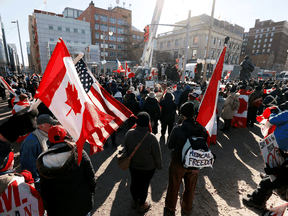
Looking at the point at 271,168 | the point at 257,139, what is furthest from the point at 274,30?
the point at 271,168

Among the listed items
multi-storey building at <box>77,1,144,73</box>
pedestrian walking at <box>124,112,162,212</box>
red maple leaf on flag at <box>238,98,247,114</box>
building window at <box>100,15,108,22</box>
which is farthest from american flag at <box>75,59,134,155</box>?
building window at <box>100,15,108,22</box>

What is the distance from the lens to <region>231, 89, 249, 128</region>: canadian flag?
21.9ft

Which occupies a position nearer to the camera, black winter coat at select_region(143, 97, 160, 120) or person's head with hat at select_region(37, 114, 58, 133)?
person's head with hat at select_region(37, 114, 58, 133)

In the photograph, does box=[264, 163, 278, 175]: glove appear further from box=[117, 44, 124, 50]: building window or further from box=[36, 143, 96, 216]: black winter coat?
box=[117, 44, 124, 50]: building window

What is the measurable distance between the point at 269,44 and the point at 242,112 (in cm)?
9269

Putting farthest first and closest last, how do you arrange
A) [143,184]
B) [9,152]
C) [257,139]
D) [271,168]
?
[257,139], [143,184], [271,168], [9,152]

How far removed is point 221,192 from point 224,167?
1109 millimetres

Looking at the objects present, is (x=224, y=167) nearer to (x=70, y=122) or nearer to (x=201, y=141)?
(x=201, y=141)

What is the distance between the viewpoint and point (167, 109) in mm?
5605

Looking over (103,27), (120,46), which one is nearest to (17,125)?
(103,27)

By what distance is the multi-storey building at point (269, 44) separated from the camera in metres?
67.8

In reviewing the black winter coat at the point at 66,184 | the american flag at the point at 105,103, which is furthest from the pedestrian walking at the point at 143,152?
the black winter coat at the point at 66,184

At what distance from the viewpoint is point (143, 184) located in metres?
2.82

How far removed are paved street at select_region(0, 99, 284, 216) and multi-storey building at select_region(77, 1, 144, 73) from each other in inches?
1840
